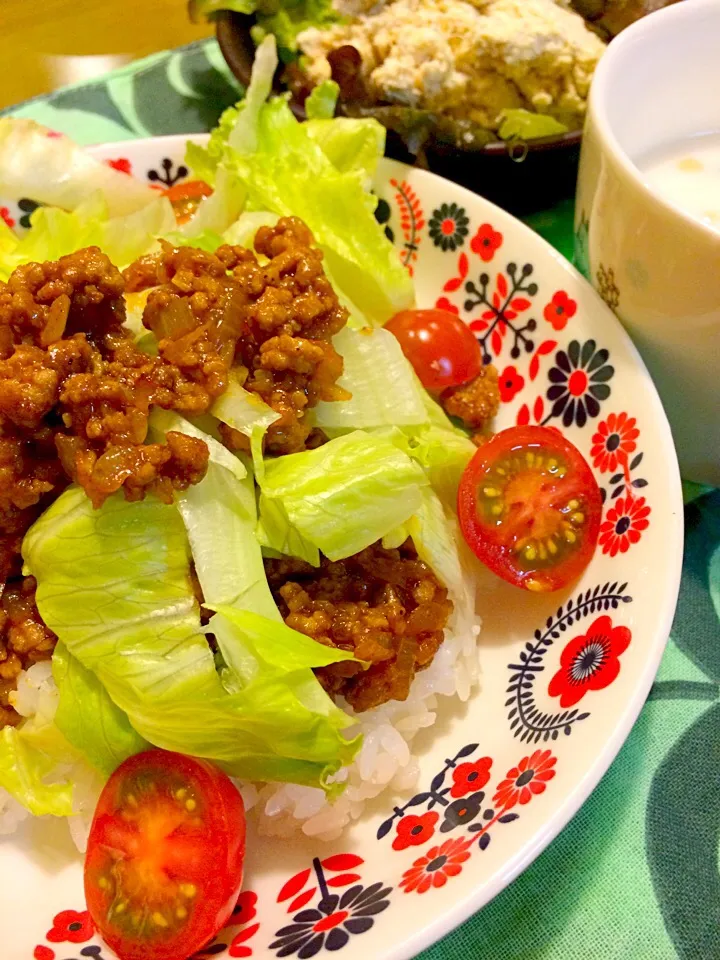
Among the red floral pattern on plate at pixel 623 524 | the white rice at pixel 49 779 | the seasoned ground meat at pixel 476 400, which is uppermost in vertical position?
the red floral pattern on plate at pixel 623 524

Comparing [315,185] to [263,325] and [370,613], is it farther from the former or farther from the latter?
[370,613]

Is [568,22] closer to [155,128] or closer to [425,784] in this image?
[155,128]

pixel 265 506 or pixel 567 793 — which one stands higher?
pixel 265 506

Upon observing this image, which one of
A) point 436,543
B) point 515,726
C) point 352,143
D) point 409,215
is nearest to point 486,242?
point 409,215

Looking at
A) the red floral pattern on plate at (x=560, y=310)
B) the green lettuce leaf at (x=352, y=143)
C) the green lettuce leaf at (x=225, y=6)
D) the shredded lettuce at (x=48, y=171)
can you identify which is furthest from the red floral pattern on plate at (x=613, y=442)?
the green lettuce leaf at (x=225, y=6)

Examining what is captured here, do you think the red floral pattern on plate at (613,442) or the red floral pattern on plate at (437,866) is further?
the red floral pattern on plate at (613,442)

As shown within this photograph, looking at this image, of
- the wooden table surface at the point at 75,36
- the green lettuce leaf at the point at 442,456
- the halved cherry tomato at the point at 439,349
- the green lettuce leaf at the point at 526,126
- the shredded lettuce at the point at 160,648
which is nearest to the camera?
the shredded lettuce at the point at 160,648

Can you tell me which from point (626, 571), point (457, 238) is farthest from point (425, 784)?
point (457, 238)

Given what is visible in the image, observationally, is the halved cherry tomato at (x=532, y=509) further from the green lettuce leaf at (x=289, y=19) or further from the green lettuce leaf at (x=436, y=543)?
the green lettuce leaf at (x=289, y=19)
